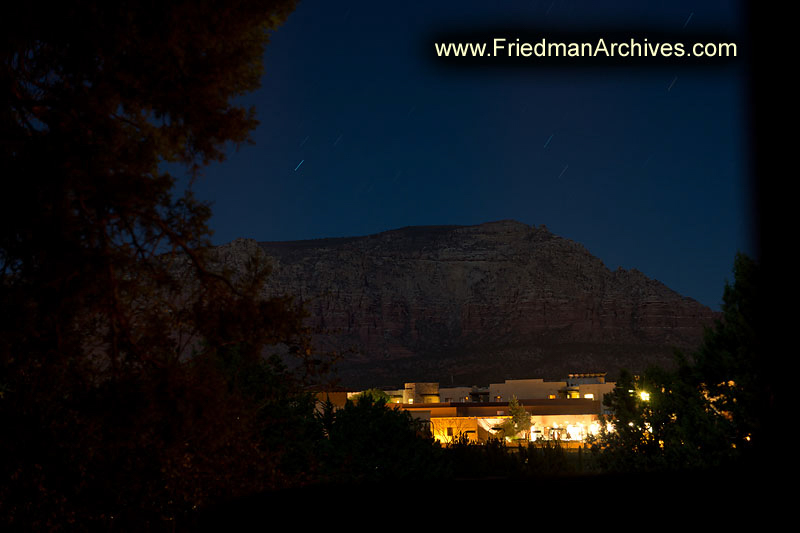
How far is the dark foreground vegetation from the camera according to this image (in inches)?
232

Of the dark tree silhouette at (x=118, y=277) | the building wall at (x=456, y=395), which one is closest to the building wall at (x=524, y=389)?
the building wall at (x=456, y=395)

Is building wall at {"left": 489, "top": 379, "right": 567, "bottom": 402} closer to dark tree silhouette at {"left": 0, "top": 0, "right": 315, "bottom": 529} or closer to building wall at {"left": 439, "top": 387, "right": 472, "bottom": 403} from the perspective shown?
building wall at {"left": 439, "top": 387, "right": 472, "bottom": 403}

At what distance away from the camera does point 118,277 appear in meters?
6.21

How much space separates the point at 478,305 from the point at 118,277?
11221cm

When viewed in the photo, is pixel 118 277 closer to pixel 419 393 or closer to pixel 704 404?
pixel 704 404

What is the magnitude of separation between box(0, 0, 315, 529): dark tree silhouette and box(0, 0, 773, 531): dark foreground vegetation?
2 centimetres

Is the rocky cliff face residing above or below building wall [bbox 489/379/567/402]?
above

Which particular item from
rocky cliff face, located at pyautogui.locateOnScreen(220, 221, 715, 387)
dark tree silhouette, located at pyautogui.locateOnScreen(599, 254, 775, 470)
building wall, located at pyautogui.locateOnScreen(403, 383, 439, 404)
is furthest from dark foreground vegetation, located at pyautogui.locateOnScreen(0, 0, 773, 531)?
rocky cliff face, located at pyautogui.locateOnScreen(220, 221, 715, 387)

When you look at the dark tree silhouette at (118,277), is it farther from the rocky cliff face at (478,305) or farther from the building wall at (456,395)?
the rocky cliff face at (478,305)

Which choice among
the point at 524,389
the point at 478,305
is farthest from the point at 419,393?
the point at 478,305

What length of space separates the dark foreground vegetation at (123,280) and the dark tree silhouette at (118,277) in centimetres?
2

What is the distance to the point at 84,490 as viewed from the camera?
6.27 m

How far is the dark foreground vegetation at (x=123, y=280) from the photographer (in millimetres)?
5883

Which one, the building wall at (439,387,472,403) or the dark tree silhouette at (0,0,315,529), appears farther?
the building wall at (439,387,472,403)
